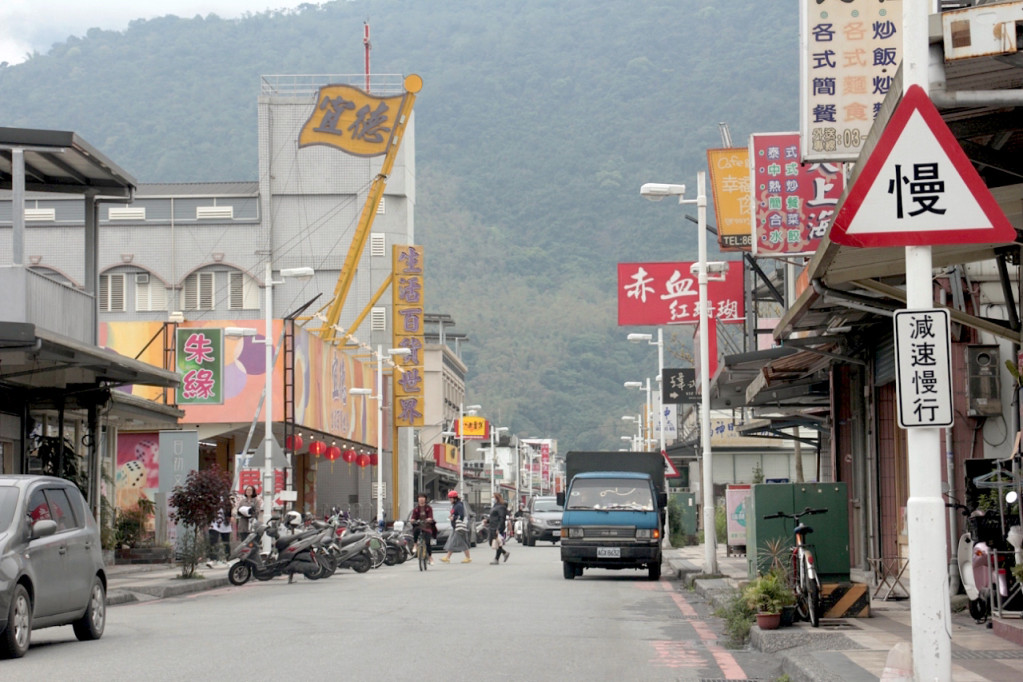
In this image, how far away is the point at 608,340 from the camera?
15900 centimetres

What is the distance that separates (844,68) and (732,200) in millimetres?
11612

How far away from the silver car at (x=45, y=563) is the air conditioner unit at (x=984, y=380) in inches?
383

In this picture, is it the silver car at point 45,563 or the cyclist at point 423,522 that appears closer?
the silver car at point 45,563

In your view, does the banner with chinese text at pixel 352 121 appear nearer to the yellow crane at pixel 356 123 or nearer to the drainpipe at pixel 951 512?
the yellow crane at pixel 356 123

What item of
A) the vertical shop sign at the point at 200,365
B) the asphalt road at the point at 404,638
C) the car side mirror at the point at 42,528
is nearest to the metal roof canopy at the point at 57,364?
the asphalt road at the point at 404,638

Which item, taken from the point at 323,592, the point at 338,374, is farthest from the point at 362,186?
the point at 323,592

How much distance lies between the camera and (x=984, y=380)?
1582 cm

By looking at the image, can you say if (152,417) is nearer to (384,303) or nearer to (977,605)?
(977,605)

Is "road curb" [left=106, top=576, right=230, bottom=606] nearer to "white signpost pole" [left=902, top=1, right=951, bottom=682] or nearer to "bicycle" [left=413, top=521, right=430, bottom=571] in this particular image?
"bicycle" [left=413, top=521, right=430, bottom=571]

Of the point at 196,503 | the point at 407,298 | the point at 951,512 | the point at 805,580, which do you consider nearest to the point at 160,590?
the point at 196,503

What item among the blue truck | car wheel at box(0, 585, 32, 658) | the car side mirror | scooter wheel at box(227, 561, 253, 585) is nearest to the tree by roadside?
scooter wheel at box(227, 561, 253, 585)

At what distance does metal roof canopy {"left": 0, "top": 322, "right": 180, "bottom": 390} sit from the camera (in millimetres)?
18578

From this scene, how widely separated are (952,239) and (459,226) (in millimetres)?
171621

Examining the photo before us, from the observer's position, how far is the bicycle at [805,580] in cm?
1410
